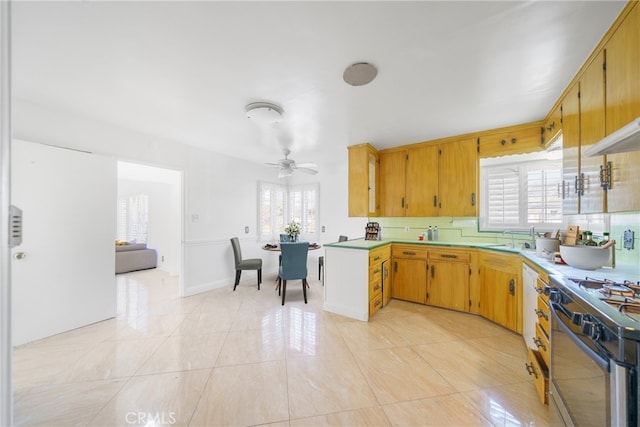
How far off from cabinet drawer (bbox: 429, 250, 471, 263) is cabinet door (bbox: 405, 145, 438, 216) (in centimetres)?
61

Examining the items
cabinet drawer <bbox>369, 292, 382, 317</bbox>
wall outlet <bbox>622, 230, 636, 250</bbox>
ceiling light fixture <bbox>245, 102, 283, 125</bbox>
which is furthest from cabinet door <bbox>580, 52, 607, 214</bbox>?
ceiling light fixture <bbox>245, 102, 283, 125</bbox>

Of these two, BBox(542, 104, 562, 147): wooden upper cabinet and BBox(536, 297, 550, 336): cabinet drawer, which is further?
BBox(542, 104, 562, 147): wooden upper cabinet

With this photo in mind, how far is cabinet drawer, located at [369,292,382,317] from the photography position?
2.96 meters

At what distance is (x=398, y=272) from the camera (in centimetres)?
357

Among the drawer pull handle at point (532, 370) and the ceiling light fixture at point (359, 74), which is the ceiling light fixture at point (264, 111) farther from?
the drawer pull handle at point (532, 370)

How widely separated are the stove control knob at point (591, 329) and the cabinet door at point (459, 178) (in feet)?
8.35

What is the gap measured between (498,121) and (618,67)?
5.19 feet

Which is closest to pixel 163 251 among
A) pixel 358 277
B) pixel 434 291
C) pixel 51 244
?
pixel 51 244

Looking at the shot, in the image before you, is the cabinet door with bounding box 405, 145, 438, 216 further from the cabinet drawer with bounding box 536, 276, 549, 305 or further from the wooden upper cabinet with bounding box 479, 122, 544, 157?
the cabinet drawer with bounding box 536, 276, 549, 305

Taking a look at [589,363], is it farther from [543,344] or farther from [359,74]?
[359,74]

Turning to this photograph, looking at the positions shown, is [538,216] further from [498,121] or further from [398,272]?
[398,272]

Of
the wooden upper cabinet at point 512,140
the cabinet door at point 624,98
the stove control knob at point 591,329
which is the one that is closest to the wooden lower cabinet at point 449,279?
the wooden upper cabinet at point 512,140

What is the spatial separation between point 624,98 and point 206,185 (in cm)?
468

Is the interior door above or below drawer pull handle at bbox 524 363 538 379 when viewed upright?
above
